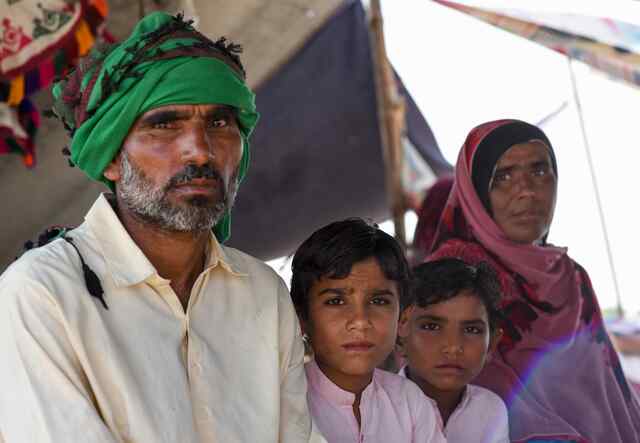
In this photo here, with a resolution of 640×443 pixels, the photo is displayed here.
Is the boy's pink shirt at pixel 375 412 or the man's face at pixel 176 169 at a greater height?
the man's face at pixel 176 169

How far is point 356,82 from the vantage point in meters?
6.07

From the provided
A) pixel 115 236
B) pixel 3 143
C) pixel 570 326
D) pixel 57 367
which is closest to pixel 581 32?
pixel 570 326

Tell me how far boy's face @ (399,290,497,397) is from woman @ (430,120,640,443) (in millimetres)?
354

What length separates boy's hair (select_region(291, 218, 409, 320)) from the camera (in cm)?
235

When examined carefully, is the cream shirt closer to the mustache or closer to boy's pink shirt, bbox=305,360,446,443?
the mustache

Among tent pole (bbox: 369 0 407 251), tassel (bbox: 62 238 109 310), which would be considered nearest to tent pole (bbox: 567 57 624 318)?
tent pole (bbox: 369 0 407 251)

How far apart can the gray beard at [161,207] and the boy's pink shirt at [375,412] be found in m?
0.67

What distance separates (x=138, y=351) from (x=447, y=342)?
1247 mm

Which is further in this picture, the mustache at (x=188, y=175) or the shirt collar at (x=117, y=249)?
the mustache at (x=188, y=175)

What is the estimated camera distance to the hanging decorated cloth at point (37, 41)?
13.6 feet

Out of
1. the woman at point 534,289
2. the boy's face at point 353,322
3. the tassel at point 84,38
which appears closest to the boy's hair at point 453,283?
the woman at point 534,289

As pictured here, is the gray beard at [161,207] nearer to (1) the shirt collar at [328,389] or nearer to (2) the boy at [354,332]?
(2) the boy at [354,332]

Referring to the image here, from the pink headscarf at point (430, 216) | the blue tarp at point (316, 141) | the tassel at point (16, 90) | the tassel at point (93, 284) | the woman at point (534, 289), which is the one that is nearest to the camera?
the tassel at point (93, 284)

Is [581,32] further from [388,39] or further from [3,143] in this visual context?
[3,143]
